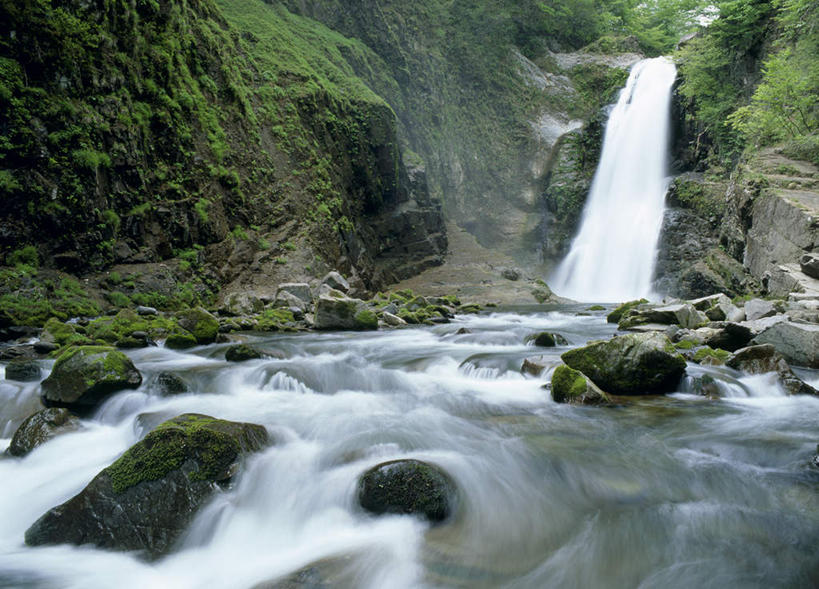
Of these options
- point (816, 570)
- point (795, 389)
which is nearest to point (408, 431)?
point (816, 570)

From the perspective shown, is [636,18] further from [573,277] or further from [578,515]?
[578,515]

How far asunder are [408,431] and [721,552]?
9.93 feet

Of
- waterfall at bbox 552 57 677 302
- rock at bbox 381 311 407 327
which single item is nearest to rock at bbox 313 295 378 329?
rock at bbox 381 311 407 327

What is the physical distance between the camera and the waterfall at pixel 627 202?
28.3m

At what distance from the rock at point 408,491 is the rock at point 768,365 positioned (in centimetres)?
534

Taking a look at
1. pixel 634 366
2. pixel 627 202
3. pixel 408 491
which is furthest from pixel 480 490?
pixel 627 202

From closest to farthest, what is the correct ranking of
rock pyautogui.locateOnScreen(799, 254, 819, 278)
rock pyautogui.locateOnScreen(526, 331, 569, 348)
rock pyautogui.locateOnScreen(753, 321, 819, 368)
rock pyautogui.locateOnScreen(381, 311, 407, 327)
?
rock pyautogui.locateOnScreen(753, 321, 819, 368)
rock pyautogui.locateOnScreen(526, 331, 569, 348)
rock pyautogui.locateOnScreen(799, 254, 819, 278)
rock pyautogui.locateOnScreen(381, 311, 407, 327)

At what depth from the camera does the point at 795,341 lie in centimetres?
709

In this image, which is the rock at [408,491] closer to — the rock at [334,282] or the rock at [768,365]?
the rock at [768,365]

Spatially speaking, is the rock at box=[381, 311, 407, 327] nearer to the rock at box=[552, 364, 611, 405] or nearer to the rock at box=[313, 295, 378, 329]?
the rock at box=[313, 295, 378, 329]

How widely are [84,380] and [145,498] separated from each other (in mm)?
3053

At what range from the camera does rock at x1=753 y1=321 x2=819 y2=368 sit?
688 centimetres

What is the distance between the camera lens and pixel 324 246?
68.9 feet

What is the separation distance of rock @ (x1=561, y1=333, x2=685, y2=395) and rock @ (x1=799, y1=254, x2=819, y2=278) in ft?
27.6
